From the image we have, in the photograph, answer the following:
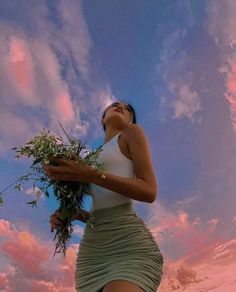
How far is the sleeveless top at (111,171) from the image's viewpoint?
5352 mm

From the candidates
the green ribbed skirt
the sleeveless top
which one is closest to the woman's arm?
the sleeveless top

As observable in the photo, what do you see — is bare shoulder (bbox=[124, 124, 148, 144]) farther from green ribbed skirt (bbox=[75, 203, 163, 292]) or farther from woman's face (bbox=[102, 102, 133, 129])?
green ribbed skirt (bbox=[75, 203, 163, 292])

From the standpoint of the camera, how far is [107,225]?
5.23 meters

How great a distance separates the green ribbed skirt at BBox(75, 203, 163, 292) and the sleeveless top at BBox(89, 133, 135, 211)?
65 millimetres

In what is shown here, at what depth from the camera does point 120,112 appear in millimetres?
6383

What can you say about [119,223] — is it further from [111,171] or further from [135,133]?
[135,133]

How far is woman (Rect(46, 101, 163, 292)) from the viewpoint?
481cm

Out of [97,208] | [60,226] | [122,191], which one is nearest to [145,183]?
[122,191]

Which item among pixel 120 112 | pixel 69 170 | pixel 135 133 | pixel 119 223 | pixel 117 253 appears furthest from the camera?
pixel 120 112

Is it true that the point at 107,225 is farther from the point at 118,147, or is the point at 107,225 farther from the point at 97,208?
the point at 118,147

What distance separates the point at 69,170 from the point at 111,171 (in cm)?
77

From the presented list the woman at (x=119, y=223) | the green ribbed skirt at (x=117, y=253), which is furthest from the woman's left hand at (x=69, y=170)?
the green ribbed skirt at (x=117, y=253)

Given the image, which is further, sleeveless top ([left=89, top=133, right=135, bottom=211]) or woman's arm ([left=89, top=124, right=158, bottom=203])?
sleeveless top ([left=89, top=133, right=135, bottom=211])

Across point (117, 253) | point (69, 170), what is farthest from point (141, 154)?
point (117, 253)
